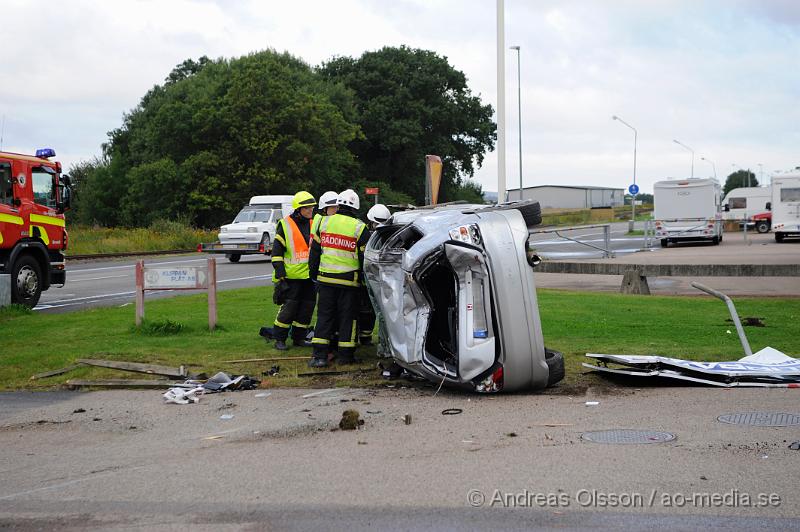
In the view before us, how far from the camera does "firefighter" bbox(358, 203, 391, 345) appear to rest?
1066 cm

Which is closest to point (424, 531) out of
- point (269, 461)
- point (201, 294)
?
point (269, 461)

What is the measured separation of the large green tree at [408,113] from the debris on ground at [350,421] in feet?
214

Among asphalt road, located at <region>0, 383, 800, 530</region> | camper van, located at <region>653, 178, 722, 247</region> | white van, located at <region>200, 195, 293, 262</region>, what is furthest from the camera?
camper van, located at <region>653, 178, 722, 247</region>

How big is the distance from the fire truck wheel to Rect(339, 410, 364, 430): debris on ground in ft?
36.7

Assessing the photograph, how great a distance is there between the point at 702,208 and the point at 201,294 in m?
27.8

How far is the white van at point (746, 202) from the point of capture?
6438cm

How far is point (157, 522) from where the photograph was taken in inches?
198

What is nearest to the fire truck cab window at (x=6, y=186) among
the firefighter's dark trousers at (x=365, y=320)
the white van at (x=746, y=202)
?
the firefighter's dark trousers at (x=365, y=320)

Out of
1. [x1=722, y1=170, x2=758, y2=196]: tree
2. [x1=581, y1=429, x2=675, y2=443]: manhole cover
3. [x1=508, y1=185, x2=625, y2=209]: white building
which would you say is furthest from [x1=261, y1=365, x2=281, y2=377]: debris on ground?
[x1=722, y1=170, x2=758, y2=196]: tree

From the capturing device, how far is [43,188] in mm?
17562

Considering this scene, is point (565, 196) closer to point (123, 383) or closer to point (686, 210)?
point (686, 210)

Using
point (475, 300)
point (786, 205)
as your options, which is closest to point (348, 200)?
point (475, 300)

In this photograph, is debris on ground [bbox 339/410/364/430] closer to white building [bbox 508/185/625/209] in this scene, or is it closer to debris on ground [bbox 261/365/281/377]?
debris on ground [bbox 261/365/281/377]

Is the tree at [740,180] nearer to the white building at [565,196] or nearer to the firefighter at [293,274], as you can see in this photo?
the white building at [565,196]
